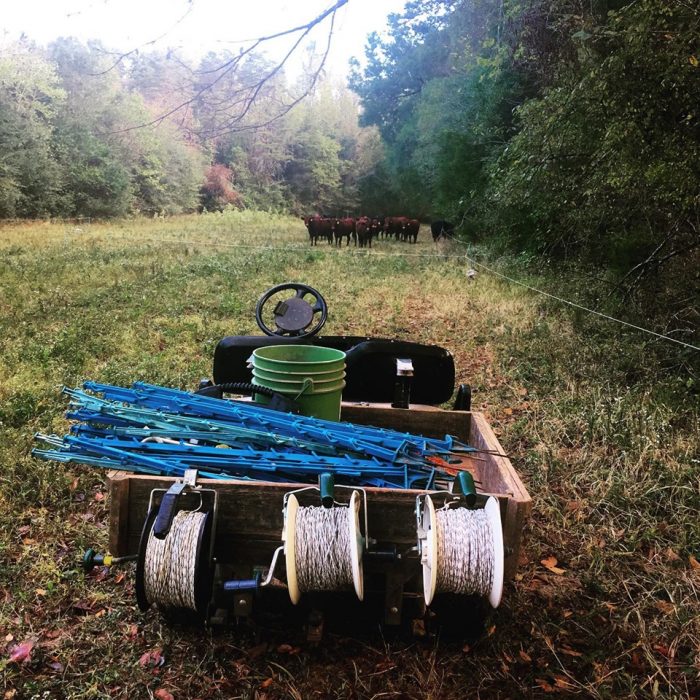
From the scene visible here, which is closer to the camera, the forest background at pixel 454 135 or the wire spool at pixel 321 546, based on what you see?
the wire spool at pixel 321 546

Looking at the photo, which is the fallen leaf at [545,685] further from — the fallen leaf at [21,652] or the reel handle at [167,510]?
the fallen leaf at [21,652]

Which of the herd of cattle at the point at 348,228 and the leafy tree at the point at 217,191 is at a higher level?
the leafy tree at the point at 217,191

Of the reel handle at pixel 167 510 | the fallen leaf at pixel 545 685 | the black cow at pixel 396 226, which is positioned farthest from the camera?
the black cow at pixel 396 226

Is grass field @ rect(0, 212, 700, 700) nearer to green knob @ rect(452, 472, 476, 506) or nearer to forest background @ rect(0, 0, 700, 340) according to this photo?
green knob @ rect(452, 472, 476, 506)

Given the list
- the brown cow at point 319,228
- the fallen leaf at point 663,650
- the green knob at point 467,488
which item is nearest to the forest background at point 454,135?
the green knob at point 467,488

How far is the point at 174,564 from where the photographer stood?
1.89m

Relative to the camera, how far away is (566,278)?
35.1ft

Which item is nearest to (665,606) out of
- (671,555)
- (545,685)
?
(671,555)

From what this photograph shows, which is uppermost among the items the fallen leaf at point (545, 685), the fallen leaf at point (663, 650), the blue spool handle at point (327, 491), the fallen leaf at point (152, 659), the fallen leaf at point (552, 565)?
the blue spool handle at point (327, 491)

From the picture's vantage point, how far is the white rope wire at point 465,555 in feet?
6.20

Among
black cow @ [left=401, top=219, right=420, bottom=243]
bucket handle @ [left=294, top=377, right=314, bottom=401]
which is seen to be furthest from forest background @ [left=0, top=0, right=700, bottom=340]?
bucket handle @ [left=294, top=377, right=314, bottom=401]

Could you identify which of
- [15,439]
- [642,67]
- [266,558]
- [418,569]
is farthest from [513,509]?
[642,67]

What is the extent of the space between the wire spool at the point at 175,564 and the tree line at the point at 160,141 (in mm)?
3225

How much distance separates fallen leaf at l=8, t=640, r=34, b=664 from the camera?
2.20 metres
